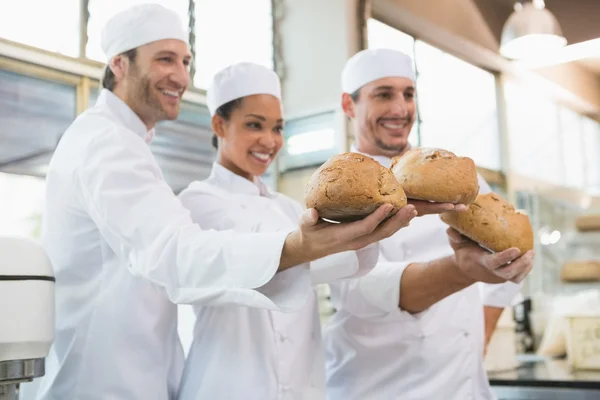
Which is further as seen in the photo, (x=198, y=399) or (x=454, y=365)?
(x=454, y=365)

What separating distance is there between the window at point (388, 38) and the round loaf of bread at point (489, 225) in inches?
127

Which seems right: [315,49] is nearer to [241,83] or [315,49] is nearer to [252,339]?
[241,83]

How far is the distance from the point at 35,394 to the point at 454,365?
1.03m

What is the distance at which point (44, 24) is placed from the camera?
3367 mm

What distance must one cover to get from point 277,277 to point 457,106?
4971 millimetres

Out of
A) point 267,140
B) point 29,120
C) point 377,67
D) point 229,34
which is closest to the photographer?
point 267,140

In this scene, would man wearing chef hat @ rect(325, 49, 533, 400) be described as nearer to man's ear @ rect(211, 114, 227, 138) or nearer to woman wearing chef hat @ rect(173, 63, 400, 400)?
woman wearing chef hat @ rect(173, 63, 400, 400)

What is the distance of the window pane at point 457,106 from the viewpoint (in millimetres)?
5422

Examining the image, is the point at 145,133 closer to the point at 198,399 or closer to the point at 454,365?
the point at 198,399

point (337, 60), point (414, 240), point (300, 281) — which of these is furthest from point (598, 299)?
point (300, 281)

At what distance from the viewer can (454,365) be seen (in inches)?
70.6

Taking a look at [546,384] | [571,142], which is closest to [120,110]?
[546,384]

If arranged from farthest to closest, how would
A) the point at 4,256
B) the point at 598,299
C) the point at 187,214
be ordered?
the point at 598,299 → the point at 187,214 → the point at 4,256

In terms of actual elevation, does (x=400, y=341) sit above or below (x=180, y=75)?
below
